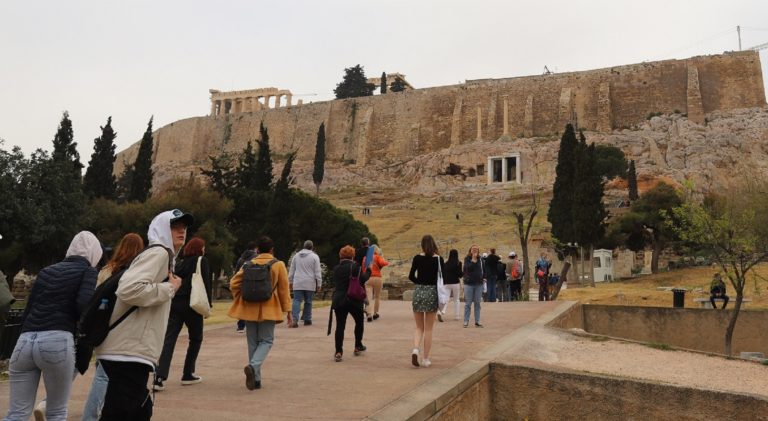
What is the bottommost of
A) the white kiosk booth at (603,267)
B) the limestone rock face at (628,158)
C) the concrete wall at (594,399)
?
the concrete wall at (594,399)

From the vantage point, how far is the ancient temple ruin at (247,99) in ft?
290

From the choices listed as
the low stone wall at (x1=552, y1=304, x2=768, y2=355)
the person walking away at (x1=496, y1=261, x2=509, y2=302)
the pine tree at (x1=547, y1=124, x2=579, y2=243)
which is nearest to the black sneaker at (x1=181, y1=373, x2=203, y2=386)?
the low stone wall at (x1=552, y1=304, x2=768, y2=355)

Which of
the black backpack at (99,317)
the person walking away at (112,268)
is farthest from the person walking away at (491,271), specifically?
the black backpack at (99,317)

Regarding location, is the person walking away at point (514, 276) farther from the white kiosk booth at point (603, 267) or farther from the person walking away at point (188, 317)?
the person walking away at point (188, 317)

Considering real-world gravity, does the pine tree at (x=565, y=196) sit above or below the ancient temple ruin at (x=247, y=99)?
below

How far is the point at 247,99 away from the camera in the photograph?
89062 mm

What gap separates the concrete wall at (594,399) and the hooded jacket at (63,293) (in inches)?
155

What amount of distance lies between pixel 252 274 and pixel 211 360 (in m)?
1.99

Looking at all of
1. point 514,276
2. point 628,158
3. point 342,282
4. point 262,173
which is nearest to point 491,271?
point 514,276

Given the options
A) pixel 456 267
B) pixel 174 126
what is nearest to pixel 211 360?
pixel 456 267

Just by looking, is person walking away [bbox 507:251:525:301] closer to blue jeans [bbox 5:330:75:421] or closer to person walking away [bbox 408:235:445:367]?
person walking away [bbox 408:235:445:367]

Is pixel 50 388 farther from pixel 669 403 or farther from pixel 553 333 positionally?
pixel 553 333

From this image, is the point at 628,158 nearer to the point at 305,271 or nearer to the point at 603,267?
the point at 603,267

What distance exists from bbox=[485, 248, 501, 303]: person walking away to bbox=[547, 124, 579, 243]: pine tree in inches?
515
